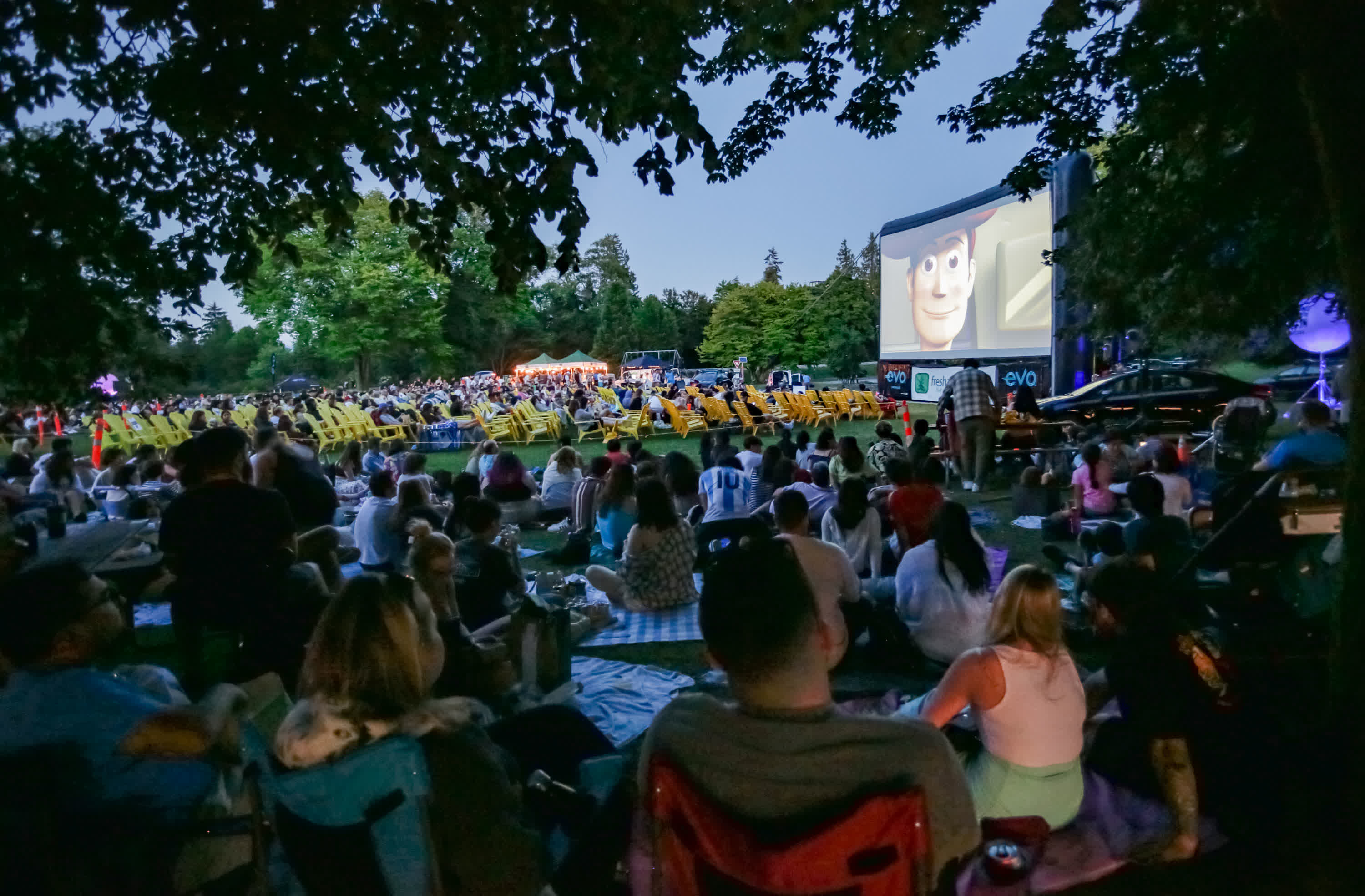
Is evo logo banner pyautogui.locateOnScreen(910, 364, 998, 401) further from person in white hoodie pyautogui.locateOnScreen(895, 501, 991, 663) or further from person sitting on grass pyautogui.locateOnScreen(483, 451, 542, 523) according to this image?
person in white hoodie pyautogui.locateOnScreen(895, 501, 991, 663)

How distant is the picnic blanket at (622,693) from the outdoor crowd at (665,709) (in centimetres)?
44

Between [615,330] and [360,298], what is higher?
[360,298]

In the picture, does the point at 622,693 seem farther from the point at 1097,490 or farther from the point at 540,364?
the point at 540,364

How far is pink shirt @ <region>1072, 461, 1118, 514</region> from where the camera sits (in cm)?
852

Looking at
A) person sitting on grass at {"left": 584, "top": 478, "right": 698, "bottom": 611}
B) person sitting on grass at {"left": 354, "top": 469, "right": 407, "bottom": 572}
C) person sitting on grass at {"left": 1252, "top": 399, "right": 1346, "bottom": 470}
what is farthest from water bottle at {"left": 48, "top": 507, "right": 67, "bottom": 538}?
person sitting on grass at {"left": 1252, "top": 399, "right": 1346, "bottom": 470}

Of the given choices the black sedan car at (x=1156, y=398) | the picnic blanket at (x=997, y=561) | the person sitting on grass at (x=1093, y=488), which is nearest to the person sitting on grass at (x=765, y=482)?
the picnic blanket at (x=997, y=561)

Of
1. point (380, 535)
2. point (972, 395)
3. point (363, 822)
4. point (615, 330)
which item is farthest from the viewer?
point (615, 330)

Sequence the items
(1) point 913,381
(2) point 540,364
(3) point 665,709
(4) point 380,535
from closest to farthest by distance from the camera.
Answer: (3) point 665,709 < (4) point 380,535 < (1) point 913,381 < (2) point 540,364

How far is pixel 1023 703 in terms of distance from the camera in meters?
2.44

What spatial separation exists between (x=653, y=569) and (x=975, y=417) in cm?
682

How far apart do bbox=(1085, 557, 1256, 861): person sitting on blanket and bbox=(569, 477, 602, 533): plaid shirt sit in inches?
244

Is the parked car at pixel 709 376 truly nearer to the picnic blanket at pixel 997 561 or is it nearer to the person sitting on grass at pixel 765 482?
the person sitting on grass at pixel 765 482

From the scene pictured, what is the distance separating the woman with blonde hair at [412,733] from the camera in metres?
1.99

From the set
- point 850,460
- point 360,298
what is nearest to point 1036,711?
point 850,460
